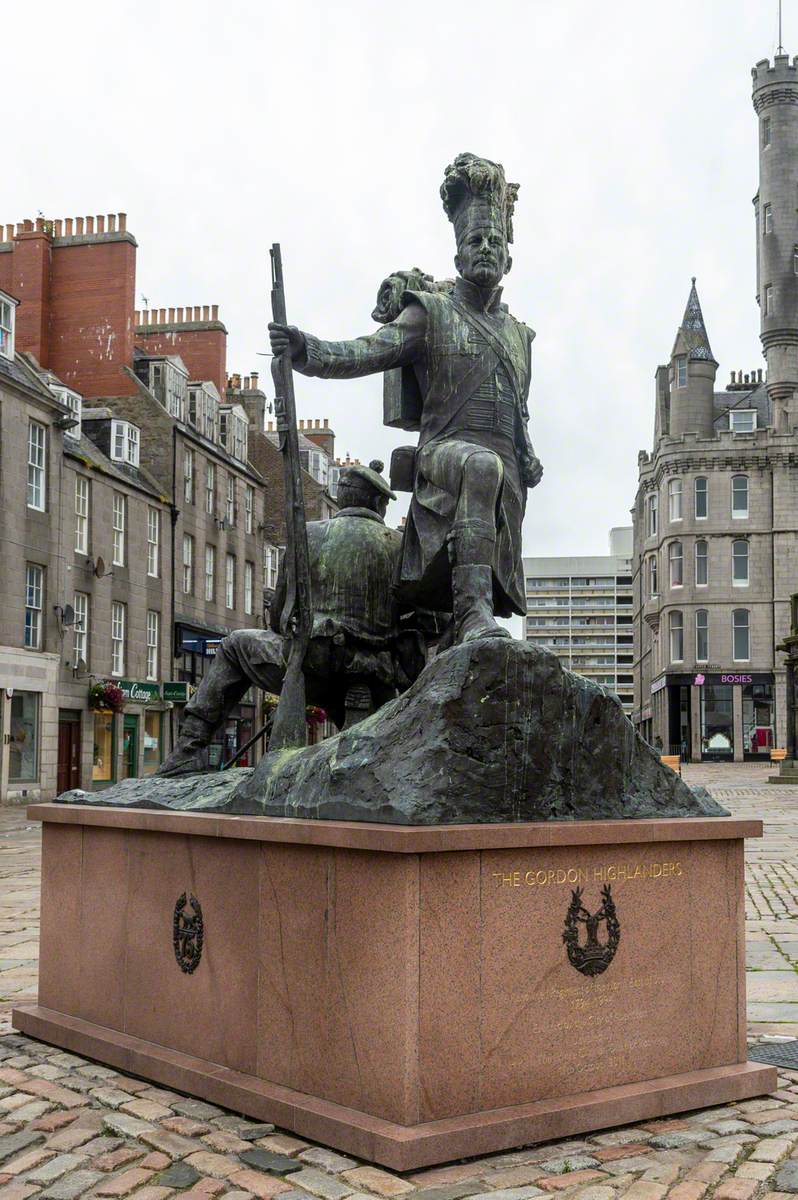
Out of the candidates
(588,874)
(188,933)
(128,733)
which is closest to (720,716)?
(128,733)

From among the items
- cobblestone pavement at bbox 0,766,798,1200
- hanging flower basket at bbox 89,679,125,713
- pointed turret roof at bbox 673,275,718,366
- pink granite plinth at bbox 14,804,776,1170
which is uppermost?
pointed turret roof at bbox 673,275,718,366

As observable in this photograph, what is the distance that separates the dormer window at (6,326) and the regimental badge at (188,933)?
28.6 meters

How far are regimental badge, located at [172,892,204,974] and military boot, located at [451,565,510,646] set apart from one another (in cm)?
165

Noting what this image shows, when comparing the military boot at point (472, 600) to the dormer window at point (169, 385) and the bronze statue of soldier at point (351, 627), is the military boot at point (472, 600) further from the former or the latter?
the dormer window at point (169, 385)

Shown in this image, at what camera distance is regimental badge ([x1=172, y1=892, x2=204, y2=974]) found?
5.96 metres

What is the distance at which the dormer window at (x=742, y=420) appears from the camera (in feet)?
215

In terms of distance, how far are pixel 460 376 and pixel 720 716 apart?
185 ft

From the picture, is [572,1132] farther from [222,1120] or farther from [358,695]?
[358,695]

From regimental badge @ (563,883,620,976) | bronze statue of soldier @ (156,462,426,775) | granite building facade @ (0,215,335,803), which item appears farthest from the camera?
granite building facade @ (0,215,335,803)

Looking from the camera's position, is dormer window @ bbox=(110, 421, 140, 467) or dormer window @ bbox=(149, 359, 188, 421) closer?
dormer window @ bbox=(110, 421, 140, 467)

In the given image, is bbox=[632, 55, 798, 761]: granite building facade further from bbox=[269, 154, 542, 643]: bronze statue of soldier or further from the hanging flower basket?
bbox=[269, 154, 542, 643]: bronze statue of soldier

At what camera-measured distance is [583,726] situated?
5.67 metres

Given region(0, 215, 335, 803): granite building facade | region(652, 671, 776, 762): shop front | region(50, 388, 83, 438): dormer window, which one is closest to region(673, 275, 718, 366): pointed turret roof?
region(652, 671, 776, 762): shop front

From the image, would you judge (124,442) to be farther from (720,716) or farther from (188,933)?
(188,933)
